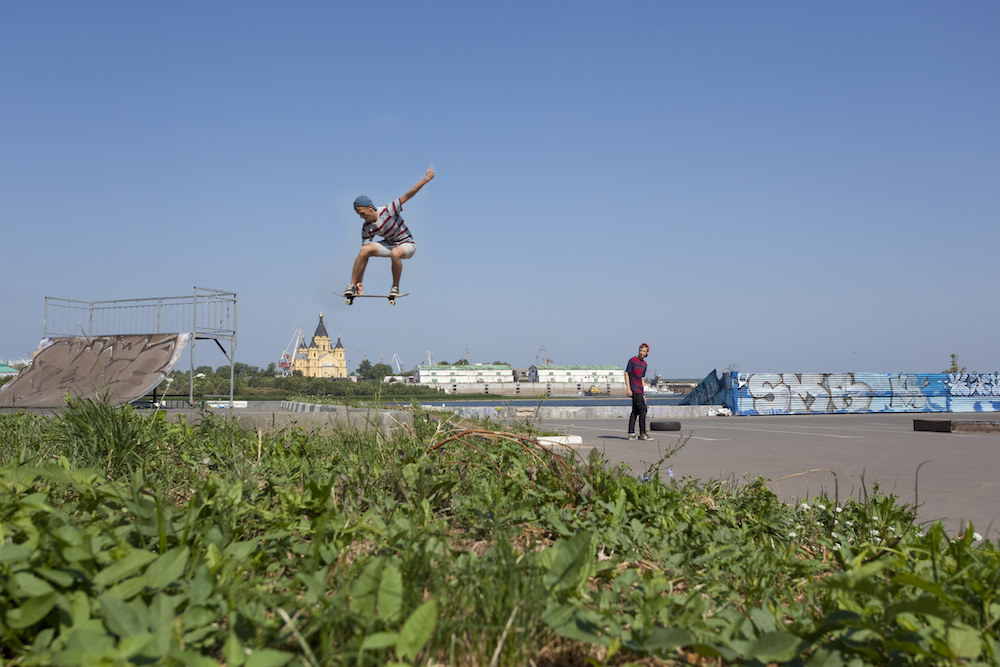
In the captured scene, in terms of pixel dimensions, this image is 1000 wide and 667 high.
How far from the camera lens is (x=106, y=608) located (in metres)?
1.35

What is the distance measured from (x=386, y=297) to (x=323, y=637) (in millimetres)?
6075

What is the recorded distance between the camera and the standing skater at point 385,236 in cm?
674

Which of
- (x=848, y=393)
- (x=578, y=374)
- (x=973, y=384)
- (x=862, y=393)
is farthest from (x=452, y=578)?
(x=578, y=374)

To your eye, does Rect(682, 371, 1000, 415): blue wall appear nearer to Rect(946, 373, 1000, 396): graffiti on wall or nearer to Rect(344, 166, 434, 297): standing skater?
Rect(946, 373, 1000, 396): graffiti on wall

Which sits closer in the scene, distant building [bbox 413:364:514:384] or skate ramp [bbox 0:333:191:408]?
skate ramp [bbox 0:333:191:408]

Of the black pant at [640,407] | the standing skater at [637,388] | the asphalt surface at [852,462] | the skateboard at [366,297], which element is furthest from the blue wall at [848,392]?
the skateboard at [366,297]

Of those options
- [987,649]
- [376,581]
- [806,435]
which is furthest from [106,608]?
[806,435]

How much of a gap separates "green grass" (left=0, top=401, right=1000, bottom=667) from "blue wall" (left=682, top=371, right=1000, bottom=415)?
2069 cm

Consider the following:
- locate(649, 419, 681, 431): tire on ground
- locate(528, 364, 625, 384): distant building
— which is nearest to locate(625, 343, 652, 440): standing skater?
locate(649, 419, 681, 431): tire on ground

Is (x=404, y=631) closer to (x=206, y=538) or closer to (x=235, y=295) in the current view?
(x=206, y=538)

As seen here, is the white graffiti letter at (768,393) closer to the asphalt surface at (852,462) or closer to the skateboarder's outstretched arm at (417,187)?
the asphalt surface at (852,462)

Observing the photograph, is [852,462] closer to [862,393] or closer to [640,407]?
[640,407]

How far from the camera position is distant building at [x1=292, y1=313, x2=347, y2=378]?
12056 centimetres

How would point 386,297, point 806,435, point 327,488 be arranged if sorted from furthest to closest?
1. point 806,435
2. point 386,297
3. point 327,488
